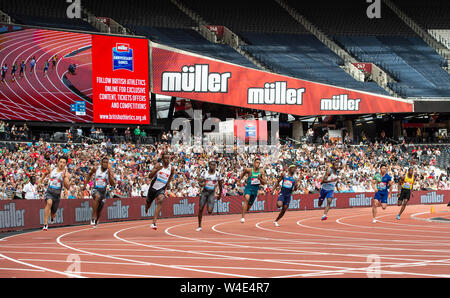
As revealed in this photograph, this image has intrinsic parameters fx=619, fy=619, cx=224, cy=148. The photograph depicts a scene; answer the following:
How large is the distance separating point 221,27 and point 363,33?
13181mm

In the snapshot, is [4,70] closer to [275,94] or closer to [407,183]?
[275,94]

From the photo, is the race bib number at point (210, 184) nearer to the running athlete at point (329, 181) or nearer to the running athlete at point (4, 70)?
the running athlete at point (329, 181)

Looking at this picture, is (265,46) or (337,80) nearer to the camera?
(337,80)

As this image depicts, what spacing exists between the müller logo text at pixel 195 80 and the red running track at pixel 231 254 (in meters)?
24.2

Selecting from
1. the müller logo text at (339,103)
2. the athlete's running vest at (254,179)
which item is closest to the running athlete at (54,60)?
the müller logo text at (339,103)

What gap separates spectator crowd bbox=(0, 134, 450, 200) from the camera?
90.6ft

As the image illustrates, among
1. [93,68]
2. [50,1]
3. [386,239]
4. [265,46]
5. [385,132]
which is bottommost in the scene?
[386,239]

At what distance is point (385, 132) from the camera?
51.8 metres

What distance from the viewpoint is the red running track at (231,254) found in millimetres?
9273

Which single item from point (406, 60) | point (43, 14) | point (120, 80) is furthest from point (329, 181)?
point (406, 60)

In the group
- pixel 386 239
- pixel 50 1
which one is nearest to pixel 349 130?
pixel 50 1

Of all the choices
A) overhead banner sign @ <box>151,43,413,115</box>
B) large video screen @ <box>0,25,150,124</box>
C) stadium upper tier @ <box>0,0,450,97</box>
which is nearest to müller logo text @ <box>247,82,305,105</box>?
overhead banner sign @ <box>151,43,413,115</box>

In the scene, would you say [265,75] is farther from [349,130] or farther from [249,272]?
[249,272]
